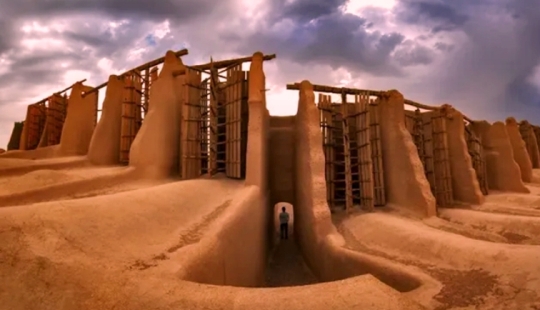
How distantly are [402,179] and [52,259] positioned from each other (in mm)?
12363

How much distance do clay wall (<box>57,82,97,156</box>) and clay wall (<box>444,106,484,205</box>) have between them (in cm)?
1839

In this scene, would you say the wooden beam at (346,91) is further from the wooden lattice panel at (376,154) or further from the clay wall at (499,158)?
the clay wall at (499,158)

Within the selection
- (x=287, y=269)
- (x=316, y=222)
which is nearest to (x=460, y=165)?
(x=316, y=222)

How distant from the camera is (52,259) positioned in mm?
5312

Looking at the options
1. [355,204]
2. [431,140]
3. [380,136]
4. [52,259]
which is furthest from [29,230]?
[431,140]

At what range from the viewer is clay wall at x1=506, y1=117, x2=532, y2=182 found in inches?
933

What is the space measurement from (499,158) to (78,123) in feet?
77.6

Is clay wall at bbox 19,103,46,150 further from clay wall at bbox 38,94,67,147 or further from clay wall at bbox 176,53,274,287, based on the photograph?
clay wall at bbox 176,53,274,287

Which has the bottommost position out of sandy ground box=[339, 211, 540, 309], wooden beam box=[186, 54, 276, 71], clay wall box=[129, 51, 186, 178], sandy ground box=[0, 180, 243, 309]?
sandy ground box=[339, 211, 540, 309]

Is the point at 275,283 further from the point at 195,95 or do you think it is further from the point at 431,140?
the point at 431,140

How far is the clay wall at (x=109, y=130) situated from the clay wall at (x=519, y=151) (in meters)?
23.4

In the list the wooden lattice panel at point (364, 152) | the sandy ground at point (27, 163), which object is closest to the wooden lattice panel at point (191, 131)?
the sandy ground at point (27, 163)

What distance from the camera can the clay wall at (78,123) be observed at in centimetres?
1861

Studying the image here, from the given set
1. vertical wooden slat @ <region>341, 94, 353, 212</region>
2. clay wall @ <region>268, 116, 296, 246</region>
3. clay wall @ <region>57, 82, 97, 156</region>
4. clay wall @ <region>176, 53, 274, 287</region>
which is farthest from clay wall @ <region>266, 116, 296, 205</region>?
clay wall @ <region>57, 82, 97, 156</region>
